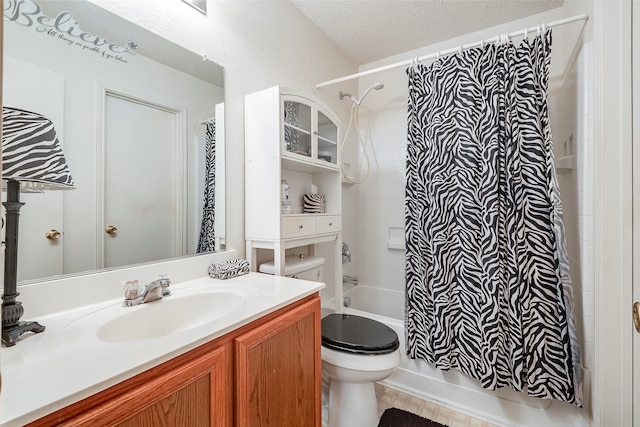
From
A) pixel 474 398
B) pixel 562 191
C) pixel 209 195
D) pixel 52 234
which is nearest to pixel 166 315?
pixel 52 234

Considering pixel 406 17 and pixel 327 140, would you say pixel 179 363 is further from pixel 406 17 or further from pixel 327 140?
pixel 406 17

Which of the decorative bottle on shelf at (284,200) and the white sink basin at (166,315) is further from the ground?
the decorative bottle on shelf at (284,200)

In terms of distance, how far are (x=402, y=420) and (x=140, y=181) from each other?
5.55 feet

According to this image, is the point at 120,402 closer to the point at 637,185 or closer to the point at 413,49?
the point at 637,185

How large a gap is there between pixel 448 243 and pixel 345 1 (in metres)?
1.59

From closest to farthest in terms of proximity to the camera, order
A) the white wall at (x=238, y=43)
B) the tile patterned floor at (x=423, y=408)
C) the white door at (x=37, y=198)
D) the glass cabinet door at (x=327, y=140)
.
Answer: the white door at (x=37, y=198)
the white wall at (x=238, y=43)
the tile patterned floor at (x=423, y=408)
the glass cabinet door at (x=327, y=140)

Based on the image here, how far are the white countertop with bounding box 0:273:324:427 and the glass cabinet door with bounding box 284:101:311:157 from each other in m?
0.81

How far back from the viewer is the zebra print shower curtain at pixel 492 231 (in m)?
1.37

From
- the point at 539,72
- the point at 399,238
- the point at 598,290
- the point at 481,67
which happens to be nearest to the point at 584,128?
the point at 539,72

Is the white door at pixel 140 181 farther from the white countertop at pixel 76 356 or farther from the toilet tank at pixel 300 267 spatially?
the toilet tank at pixel 300 267

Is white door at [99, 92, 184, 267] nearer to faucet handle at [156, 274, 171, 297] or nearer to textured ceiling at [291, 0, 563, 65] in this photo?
faucet handle at [156, 274, 171, 297]

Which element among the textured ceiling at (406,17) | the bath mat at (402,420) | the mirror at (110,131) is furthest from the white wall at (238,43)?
the bath mat at (402,420)

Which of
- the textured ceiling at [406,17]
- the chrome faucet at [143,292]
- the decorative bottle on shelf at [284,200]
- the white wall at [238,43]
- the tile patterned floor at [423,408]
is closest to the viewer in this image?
the chrome faucet at [143,292]

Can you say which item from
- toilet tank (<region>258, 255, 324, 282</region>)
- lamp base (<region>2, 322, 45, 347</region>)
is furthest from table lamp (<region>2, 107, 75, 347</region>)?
toilet tank (<region>258, 255, 324, 282</region>)
